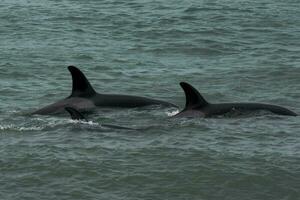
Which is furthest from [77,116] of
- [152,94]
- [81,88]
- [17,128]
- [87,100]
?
[152,94]

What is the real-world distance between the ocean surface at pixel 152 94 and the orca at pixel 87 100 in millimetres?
422

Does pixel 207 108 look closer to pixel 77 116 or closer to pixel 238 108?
pixel 238 108

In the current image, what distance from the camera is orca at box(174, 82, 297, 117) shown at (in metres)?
20.3

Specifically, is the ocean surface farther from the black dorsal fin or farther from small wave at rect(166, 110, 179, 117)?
the black dorsal fin

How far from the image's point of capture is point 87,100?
72.1 ft

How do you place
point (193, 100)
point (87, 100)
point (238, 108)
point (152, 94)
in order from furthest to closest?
point (152, 94), point (87, 100), point (238, 108), point (193, 100)

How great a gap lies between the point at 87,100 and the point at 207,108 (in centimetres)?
332

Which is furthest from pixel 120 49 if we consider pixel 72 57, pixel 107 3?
pixel 107 3

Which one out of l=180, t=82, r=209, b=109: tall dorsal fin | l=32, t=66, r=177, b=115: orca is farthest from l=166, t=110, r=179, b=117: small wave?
l=180, t=82, r=209, b=109: tall dorsal fin

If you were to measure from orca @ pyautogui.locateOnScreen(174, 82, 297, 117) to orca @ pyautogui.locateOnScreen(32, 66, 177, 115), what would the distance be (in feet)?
5.21

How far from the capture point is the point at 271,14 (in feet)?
128

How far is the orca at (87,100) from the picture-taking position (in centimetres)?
2161

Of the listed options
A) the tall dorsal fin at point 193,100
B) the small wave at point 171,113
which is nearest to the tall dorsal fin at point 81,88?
the small wave at point 171,113

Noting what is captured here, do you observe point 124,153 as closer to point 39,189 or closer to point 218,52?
point 39,189
